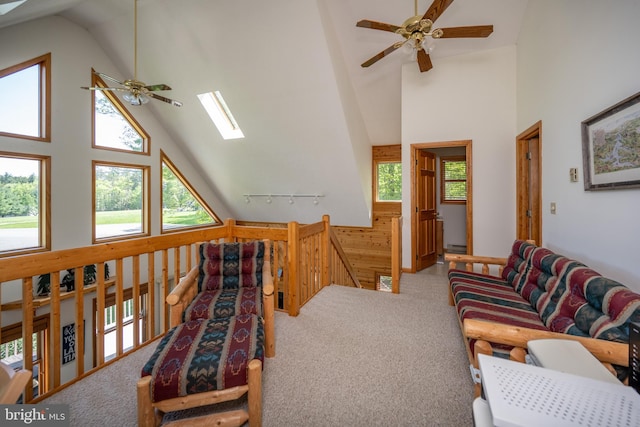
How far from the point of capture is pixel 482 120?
3746 millimetres

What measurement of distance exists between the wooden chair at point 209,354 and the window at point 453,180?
5.06 meters

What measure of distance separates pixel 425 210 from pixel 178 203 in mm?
5039

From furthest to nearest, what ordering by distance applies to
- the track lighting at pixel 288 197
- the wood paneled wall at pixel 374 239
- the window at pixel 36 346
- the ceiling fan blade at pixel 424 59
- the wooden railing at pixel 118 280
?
the wood paneled wall at pixel 374 239 < the track lighting at pixel 288 197 < the window at pixel 36 346 < the ceiling fan blade at pixel 424 59 < the wooden railing at pixel 118 280

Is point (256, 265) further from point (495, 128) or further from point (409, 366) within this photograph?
point (495, 128)

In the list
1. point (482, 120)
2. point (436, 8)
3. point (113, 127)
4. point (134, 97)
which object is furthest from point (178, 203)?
point (482, 120)


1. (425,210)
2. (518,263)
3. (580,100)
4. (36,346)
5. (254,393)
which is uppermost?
(580,100)

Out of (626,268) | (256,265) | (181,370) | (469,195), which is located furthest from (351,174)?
(181,370)

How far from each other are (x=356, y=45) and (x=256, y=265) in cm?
342

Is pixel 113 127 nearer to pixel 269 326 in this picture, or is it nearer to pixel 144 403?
pixel 269 326

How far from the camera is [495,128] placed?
3.69 meters

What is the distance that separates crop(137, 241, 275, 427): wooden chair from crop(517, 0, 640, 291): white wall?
2333mm

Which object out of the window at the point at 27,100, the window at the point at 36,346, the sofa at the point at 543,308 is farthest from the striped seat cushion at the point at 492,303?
the window at the point at 27,100

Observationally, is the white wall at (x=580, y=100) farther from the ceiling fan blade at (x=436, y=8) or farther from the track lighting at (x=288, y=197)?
the track lighting at (x=288, y=197)

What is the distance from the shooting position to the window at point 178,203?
18.0 feet
